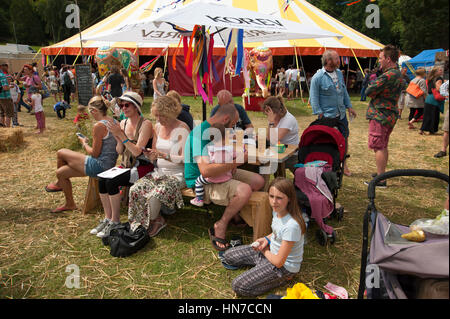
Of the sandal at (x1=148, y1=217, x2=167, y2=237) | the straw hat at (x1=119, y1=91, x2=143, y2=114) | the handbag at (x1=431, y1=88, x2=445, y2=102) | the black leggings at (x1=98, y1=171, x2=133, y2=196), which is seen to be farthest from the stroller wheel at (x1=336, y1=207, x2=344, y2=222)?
the handbag at (x1=431, y1=88, x2=445, y2=102)

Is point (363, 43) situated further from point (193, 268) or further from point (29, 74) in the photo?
point (193, 268)

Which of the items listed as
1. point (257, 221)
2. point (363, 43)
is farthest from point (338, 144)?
point (363, 43)

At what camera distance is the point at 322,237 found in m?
3.26

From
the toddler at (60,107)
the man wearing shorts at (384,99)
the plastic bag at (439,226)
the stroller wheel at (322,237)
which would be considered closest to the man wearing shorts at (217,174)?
the stroller wheel at (322,237)

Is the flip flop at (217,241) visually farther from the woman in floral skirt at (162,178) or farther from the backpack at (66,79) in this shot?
the backpack at (66,79)

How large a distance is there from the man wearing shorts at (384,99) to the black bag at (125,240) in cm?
338

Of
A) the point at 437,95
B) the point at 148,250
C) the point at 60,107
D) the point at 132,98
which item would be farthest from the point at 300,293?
the point at 60,107

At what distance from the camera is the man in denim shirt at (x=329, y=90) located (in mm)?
4398

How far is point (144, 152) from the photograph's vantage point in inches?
138

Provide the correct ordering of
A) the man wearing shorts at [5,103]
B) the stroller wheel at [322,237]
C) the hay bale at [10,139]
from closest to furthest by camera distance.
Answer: the stroller wheel at [322,237] → the hay bale at [10,139] → the man wearing shorts at [5,103]

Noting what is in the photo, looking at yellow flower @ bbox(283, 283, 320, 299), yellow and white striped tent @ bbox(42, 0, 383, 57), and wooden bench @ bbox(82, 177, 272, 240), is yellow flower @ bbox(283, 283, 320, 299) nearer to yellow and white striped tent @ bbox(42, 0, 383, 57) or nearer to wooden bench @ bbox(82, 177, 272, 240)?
wooden bench @ bbox(82, 177, 272, 240)

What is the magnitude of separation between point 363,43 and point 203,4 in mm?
13186

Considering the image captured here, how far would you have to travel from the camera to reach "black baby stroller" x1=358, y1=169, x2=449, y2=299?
143 cm
